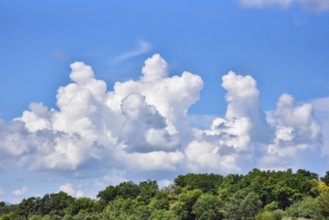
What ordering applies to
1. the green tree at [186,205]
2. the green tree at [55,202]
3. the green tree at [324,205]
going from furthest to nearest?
the green tree at [55,202] → the green tree at [186,205] → the green tree at [324,205]

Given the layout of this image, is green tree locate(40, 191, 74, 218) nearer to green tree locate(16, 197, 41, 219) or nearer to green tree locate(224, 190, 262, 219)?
green tree locate(16, 197, 41, 219)

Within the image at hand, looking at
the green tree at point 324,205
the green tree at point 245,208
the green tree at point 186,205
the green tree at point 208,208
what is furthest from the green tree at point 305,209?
the green tree at point 186,205

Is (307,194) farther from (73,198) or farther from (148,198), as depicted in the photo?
(73,198)

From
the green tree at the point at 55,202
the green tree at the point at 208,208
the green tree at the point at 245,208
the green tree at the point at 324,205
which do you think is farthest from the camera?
the green tree at the point at 55,202

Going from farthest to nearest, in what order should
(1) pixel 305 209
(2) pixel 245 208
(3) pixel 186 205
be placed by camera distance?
(3) pixel 186 205
(2) pixel 245 208
(1) pixel 305 209

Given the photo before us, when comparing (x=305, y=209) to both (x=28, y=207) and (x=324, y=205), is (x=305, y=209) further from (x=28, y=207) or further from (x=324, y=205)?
(x=28, y=207)

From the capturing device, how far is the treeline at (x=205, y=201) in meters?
130

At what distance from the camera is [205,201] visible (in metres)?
140

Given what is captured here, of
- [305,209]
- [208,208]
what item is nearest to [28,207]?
[208,208]

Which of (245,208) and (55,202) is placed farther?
(55,202)

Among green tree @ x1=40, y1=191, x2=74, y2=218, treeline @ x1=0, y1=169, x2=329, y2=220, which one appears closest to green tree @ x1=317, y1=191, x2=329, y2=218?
treeline @ x1=0, y1=169, x2=329, y2=220

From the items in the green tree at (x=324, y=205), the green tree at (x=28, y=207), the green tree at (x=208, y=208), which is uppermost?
the green tree at (x=28, y=207)

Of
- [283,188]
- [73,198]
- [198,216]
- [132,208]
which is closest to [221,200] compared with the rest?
[198,216]

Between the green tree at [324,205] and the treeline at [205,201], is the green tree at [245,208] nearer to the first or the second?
the treeline at [205,201]
